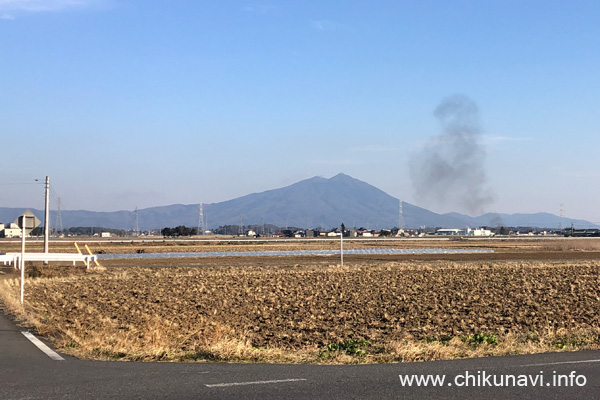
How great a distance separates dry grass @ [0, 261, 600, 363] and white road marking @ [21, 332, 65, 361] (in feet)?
1.02

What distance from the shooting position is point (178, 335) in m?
14.5

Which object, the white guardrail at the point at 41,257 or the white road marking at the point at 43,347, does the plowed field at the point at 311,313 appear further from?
the white guardrail at the point at 41,257

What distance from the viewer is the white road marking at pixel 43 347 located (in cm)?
1165

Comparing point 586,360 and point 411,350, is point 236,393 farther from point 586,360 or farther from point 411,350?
point 586,360

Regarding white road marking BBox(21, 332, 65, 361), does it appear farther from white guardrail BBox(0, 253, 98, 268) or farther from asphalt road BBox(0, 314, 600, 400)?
white guardrail BBox(0, 253, 98, 268)

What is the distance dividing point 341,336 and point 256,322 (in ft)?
12.1

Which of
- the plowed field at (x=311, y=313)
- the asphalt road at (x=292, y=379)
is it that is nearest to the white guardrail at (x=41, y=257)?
the plowed field at (x=311, y=313)

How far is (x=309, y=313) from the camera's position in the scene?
21406 millimetres

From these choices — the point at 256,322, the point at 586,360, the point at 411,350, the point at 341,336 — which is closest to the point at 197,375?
the point at 411,350

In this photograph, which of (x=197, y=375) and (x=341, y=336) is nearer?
(x=197, y=375)

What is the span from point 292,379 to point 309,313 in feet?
40.0

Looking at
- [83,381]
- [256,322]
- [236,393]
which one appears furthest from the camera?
[256,322]

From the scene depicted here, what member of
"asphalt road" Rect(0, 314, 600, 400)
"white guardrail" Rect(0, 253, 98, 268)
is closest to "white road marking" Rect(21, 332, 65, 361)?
"asphalt road" Rect(0, 314, 600, 400)

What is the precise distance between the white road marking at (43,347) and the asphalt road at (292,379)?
0.14 m
